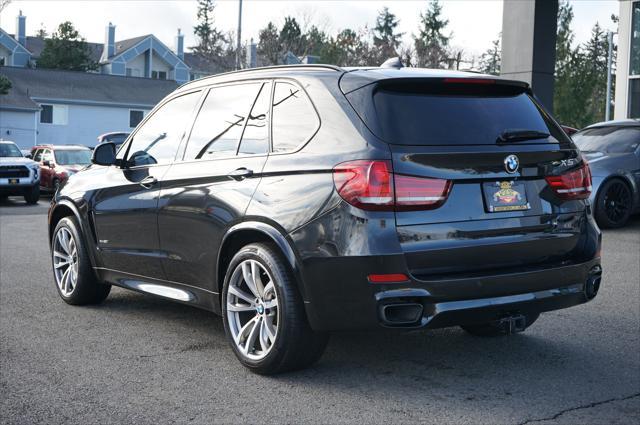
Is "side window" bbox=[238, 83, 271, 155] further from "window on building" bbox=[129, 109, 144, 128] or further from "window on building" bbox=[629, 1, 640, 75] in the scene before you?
"window on building" bbox=[129, 109, 144, 128]

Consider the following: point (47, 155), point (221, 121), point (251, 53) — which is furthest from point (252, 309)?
point (251, 53)

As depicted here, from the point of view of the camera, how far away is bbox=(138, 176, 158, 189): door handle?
20.5ft

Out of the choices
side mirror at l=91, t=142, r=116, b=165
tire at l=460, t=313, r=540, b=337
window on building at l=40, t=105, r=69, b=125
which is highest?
window on building at l=40, t=105, r=69, b=125

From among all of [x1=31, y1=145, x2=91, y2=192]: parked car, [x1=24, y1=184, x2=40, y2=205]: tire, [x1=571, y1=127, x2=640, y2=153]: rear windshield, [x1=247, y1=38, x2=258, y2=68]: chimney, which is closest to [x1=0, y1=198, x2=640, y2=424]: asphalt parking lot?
[x1=571, y1=127, x2=640, y2=153]: rear windshield

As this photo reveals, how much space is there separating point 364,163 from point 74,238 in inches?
141

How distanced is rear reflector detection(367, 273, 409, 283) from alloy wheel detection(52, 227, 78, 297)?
140 inches

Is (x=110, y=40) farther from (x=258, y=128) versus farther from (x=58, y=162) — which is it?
(x=258, y=128)

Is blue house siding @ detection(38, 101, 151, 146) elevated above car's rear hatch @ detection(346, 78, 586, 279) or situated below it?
above

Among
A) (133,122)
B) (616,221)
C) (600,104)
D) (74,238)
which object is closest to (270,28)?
(133,122)

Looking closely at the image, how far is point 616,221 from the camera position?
43.3 feet

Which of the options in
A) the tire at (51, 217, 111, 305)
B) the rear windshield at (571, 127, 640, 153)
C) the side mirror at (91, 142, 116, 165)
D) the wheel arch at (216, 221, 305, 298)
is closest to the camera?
the wheel arch at (216, 221, 305, 298)

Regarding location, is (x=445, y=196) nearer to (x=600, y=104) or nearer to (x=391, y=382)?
(x=391, y=382)

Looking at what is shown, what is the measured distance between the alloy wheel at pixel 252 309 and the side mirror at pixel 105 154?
198cm

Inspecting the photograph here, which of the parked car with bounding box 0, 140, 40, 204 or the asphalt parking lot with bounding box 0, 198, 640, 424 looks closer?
the asphalt parking lot with bounding box 0, 198, 640, 424
